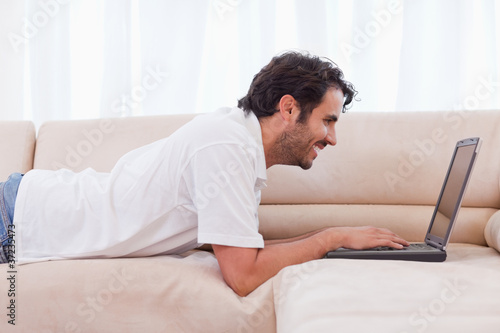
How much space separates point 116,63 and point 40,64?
1.35 ft

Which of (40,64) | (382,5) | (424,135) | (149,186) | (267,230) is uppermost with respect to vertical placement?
(382,5)

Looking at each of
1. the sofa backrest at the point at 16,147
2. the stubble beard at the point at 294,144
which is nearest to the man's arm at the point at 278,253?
the stubble beard at the point at 294,144

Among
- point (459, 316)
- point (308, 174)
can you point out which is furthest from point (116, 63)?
point (459, 316)

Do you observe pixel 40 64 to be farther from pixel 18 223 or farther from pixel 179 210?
pixel 179 210

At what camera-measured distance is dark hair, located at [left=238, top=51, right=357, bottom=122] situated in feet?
4.26

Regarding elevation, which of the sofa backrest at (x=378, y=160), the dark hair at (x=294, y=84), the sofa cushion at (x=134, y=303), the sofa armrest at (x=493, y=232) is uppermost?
the dark hair at (x=294, y=84)

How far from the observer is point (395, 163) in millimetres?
1586

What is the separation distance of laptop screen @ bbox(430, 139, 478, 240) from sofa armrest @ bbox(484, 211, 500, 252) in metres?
0.15

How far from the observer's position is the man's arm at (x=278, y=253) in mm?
1037

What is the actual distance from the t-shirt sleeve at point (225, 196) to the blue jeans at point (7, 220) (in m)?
0.48

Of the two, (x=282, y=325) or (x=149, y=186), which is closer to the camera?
(x=282, y=325)

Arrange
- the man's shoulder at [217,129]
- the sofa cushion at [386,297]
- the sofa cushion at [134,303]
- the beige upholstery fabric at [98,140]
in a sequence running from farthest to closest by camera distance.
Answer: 1. the beige upholstery fabric at [98,140]
2. the man's shoulder at [217,129]
3. the sofa cushion at [134,303]
4. the sofa cushion at [386,297]

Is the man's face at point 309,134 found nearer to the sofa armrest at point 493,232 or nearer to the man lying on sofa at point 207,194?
the man lying on sofa at point 207,194

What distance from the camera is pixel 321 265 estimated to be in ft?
3.33
